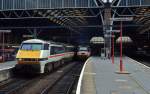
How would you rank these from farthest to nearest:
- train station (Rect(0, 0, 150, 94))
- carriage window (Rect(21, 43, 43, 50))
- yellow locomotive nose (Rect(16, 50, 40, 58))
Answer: carriage window (Rect(21, 43, 43, 50)) → train station (Rect(0, 0, 150, 94)) → yellow locomotive nose (Rect(16, 50, 40, 58))

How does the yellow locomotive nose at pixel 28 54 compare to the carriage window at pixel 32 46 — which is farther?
the carriage window at pixel 32 46

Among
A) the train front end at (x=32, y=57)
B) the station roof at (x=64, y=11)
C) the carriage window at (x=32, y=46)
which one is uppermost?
the station roof at (x=64, y=11)

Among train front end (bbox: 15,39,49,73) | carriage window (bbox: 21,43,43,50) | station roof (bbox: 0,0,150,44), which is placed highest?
station roof (bbox: 0,0,150,44)

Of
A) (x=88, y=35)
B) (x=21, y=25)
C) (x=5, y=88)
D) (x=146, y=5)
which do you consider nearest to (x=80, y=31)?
(x=88, y=35)

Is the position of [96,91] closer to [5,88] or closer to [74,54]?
[5,88]

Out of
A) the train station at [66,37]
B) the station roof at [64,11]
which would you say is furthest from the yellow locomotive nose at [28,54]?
the station roof at [64,11]

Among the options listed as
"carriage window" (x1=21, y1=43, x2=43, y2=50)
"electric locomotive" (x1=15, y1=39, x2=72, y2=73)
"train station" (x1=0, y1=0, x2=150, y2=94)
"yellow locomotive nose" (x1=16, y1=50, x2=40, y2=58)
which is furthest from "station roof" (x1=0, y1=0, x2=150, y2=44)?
"yellow locomotive nose" (x1=16, y1=50, x2=40, y2=58)

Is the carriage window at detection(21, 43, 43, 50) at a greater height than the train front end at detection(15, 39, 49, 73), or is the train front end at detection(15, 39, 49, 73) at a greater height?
the carriage window at detection(21, 43, 43, 50)

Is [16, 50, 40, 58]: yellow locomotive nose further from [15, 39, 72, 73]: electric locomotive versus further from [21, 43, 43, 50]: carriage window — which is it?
[21, 43, 43, 50]: carriage window

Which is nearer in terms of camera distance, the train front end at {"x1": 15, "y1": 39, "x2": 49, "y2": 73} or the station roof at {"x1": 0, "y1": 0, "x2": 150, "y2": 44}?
the train front end at {"x1": 15, "y1": 39, "x2": 49, "y2": 73}

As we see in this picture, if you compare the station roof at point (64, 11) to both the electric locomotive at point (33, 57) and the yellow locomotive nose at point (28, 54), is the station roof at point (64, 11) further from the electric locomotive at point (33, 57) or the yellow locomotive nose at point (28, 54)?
the yellow locomotive nose at point (28, 54)

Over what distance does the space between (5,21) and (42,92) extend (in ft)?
221

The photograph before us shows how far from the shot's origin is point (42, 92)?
19.9 meters

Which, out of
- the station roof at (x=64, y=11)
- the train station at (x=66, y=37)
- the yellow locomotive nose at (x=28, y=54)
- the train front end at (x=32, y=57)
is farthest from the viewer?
the station roof at (x=64, y=11)
